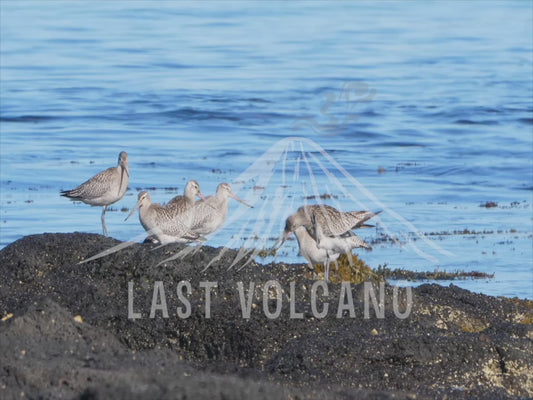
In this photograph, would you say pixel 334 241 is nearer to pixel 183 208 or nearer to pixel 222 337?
pixel 183 208

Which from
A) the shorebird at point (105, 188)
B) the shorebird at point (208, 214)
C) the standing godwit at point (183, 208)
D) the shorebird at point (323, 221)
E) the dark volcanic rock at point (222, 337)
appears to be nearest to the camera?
the dark volcanic rock at point (222, 337)

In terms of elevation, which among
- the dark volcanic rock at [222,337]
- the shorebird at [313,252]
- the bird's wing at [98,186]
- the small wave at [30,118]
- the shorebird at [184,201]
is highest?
the small wave at [30,118]

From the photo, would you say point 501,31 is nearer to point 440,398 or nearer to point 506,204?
point 506,204

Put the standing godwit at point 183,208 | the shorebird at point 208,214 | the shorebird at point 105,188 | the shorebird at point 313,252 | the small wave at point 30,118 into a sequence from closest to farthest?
the shorebird at point 313,252, the standing godwit at point 183,208, the shorebird at point 208,214, the shorebird at point 105,188, the small wave at point 30,118

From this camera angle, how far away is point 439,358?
7.85m

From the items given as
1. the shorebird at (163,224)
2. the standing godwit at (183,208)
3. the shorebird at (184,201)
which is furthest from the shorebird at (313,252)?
the shorebird at (184,201)

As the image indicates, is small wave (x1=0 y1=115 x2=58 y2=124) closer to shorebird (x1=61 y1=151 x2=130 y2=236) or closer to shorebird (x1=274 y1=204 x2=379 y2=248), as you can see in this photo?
shorebird (x1=61 y1=151 x2=130 y2=236)

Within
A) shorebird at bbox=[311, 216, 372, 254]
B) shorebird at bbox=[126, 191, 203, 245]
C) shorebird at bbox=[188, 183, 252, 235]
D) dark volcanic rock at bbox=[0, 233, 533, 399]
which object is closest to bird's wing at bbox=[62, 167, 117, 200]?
shorebird at bbox=[188, 183, 252, 235]

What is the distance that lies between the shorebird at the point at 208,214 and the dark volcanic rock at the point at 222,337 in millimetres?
2835

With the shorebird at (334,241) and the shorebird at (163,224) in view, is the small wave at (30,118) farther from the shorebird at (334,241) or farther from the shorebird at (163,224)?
the shorebird at (334,241)

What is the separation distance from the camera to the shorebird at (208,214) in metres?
13.5

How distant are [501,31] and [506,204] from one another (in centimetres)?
3796

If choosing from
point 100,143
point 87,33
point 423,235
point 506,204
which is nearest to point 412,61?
point 87,33

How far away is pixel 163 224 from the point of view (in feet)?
41.5
